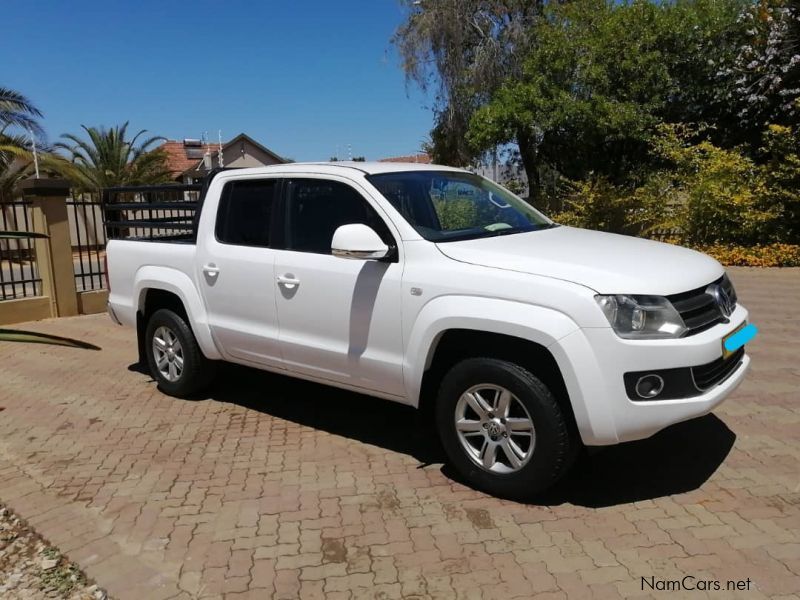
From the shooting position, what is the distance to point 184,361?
17.7 ft

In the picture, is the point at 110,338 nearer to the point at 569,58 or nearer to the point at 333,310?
the point at 333,310

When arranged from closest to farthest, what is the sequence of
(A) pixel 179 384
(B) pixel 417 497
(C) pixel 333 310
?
1. (B) pixel 417 497
2. (C) pixel 333 310
3. (A) pixel 179 384

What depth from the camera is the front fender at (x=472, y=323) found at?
10.6 feet

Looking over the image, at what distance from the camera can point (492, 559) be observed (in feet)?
10.2

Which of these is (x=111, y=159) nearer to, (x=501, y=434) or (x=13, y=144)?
(x=13, y=144)

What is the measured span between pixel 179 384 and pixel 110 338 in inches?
128

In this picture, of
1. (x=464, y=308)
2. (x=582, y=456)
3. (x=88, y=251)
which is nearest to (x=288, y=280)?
(x=464, y=308)

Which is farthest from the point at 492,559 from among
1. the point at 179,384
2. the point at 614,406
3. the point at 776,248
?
the point at 776,248

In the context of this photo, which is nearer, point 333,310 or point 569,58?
Answer: point 333,310

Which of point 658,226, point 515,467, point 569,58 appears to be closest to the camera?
point 515,467

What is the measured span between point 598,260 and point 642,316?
41cm

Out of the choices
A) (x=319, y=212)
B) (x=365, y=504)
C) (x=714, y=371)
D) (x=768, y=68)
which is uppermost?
(x=768, y=68)

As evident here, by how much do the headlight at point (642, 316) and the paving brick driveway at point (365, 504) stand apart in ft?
3.24

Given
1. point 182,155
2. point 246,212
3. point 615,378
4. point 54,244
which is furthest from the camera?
point 182,155
